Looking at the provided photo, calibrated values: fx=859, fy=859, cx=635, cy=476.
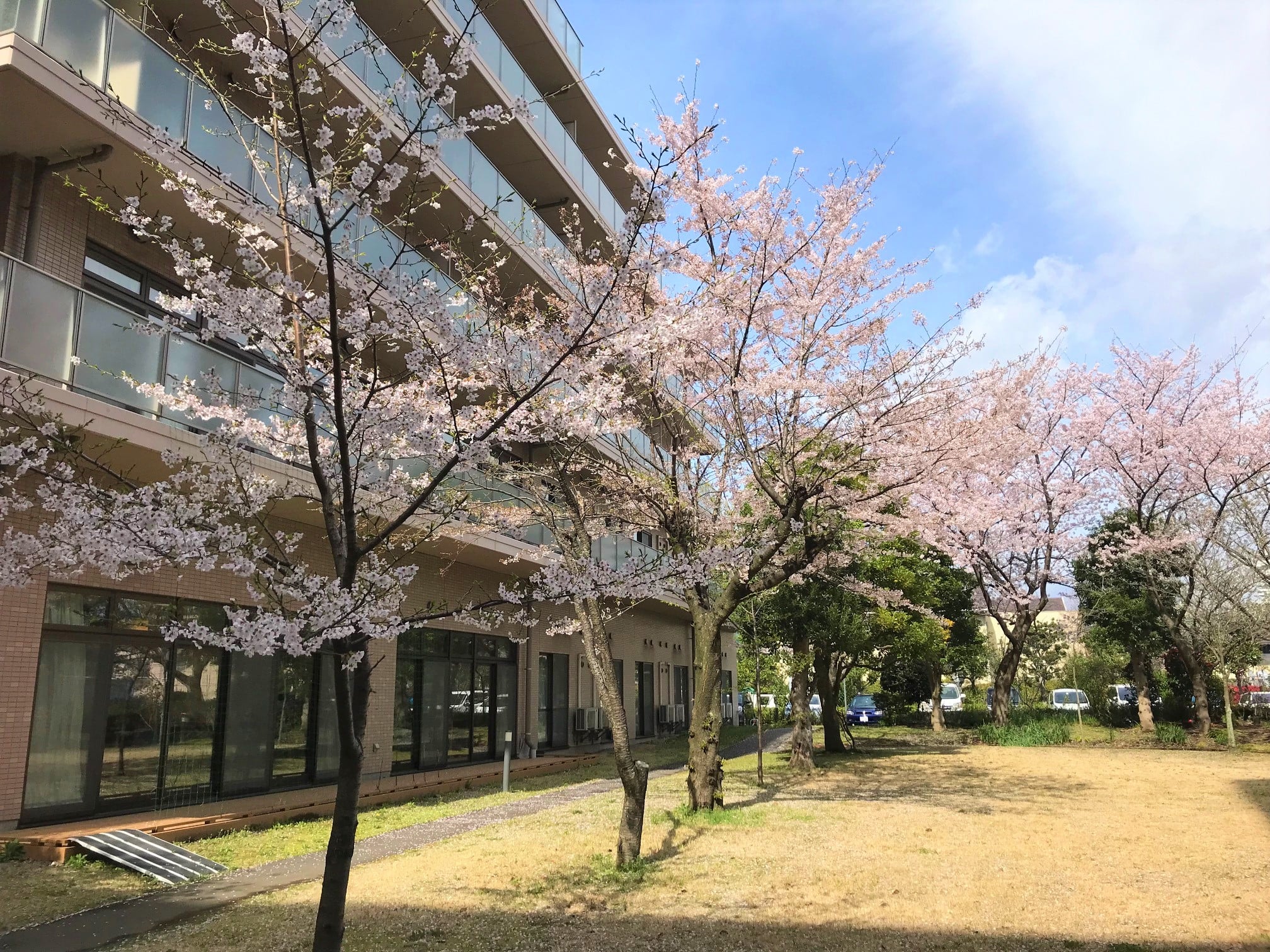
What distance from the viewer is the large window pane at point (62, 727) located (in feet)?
29.8

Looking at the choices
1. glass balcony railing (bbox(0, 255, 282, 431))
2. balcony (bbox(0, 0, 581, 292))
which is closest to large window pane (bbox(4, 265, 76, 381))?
glass balcony railing (bbox(0, 255, 282, 431))

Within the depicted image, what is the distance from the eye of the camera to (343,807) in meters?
4.71

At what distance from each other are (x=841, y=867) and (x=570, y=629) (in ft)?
16.5

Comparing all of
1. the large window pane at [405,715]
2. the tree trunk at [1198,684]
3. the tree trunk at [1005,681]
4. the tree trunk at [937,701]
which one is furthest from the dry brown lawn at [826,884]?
the tree trunk at [937,701]

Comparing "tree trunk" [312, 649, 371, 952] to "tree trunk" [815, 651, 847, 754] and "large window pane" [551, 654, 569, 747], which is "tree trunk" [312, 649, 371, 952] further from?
"large window pane" [551, 654, 569, 747]

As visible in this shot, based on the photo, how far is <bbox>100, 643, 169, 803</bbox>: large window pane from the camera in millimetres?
9906

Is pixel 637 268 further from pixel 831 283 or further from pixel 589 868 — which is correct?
pixel 831 283

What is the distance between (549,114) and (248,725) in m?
14.5

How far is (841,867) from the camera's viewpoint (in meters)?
8.25

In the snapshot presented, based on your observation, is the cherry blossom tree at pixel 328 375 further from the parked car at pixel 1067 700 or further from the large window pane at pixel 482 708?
the parked car at pixel 1067 700

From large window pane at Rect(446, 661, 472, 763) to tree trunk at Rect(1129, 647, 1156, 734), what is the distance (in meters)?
20.4

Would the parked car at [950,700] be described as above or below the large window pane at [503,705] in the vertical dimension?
below

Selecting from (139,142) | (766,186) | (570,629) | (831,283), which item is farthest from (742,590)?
(139,142)

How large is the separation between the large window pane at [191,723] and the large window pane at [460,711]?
20.1 feet
